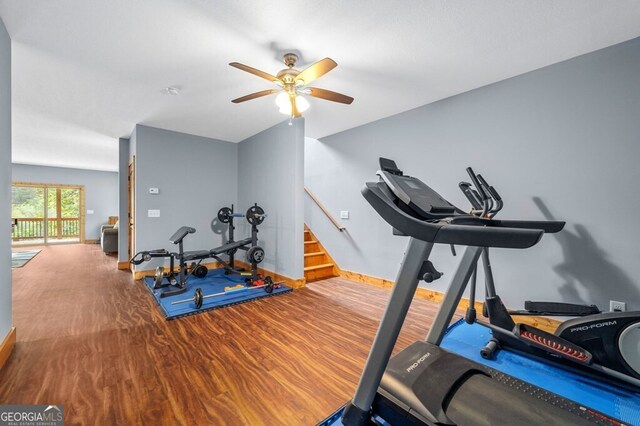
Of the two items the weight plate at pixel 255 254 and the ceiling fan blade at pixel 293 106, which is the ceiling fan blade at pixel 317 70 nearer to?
the ceiling fan blade at pixel 293 106

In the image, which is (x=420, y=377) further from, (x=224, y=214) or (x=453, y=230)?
(x=224, y=214)

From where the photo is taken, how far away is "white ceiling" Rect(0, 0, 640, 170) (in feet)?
6.28

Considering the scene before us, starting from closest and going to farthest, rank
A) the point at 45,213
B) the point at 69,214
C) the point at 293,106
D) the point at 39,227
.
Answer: the point at 293,106 → the point at 45,213 → the point at 39,227 → the point at 69,214

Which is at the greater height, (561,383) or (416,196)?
(416,196)

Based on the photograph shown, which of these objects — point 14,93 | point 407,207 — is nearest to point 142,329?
point 407,207

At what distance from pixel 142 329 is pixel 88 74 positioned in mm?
2755

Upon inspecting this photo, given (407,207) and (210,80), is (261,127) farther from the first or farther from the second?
→ (407,207)

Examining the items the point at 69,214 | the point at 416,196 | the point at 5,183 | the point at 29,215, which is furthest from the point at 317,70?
the point at 29,215

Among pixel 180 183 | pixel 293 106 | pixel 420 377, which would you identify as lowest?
pixel 420 377

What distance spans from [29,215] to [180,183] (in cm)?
892

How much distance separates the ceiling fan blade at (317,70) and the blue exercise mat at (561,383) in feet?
7.74

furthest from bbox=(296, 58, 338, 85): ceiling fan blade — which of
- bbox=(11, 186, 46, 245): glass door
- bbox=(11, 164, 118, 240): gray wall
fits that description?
bbox=(11, 186, 46, 245): glass door

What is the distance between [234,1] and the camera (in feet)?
5.99

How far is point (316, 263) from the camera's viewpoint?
4.91 metres
